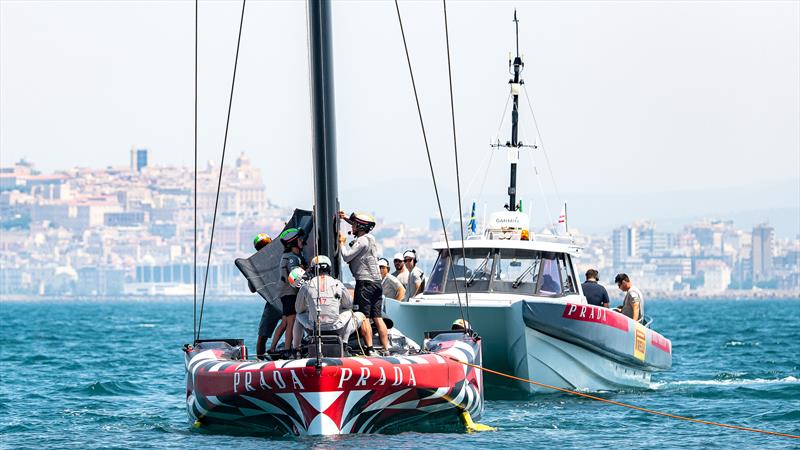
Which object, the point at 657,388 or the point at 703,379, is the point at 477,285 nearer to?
the point at 657,388

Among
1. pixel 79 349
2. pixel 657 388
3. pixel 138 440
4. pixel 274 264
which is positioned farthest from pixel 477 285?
pixel 79 349

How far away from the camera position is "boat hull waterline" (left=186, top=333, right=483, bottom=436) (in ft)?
45.4

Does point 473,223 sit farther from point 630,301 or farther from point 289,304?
point 289,304

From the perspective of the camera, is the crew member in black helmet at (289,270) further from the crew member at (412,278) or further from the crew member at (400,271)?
the crew member at (400,271)

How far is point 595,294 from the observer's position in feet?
72.7

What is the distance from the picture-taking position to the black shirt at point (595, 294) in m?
22.1

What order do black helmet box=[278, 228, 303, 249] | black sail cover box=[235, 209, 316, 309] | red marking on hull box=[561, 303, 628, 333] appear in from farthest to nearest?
red marking on hull box=[561, 303, 628, 333], black sail cover box=[235, 209, 316, 309], black helmet box=[278, 228, 303, 249]

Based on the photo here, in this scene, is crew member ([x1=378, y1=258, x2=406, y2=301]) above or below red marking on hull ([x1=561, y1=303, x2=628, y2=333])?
above

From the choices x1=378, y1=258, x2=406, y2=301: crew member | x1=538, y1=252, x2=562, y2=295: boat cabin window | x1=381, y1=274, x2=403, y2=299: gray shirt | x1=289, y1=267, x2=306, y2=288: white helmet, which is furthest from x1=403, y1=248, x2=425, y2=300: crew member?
x1=289, y1=267, x2=306, y2=288: white helmet

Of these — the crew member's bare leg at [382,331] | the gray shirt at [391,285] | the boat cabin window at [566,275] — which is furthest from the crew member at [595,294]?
the crew member's bare leg at [382,331]

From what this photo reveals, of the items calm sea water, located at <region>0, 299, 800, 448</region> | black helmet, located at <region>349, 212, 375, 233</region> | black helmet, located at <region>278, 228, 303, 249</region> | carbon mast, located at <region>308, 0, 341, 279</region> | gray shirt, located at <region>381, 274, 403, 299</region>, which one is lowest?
calm sea water, located at <region>0, 299, 800, 448</region>

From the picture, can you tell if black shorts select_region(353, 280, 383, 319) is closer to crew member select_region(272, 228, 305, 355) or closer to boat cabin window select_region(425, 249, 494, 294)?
crew member select_region(272, 228, 305, 355)

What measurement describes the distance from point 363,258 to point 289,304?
921 mm

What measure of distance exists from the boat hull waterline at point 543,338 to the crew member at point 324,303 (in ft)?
Result: 16.8
